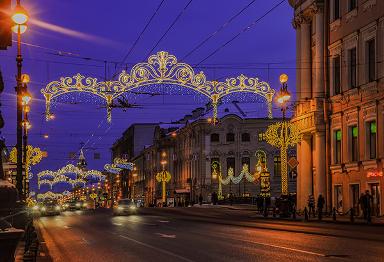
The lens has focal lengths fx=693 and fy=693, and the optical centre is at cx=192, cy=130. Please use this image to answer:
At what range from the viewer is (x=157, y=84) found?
34.4 m

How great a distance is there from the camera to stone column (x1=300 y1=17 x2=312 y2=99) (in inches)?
1998

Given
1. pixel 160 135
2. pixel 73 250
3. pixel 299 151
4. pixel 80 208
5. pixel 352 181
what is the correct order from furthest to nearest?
pixel 160 135, pixel 80 208, pixel 299 151, pixel 352 181, pixel 73 250

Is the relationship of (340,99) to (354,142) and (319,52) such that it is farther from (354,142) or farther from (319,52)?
(319,52)

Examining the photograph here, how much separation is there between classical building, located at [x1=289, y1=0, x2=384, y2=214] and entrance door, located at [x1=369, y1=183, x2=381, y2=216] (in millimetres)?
59

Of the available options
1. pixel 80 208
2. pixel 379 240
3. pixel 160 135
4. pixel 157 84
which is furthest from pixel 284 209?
pixel 160 135

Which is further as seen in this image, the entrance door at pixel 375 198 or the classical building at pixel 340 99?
the classical building at pixel 340 99

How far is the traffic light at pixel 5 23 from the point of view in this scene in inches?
329

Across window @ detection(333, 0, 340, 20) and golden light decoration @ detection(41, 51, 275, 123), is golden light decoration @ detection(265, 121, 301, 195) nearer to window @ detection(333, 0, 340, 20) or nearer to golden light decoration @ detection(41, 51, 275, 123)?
window @ detection(333, 0, 340, 20)

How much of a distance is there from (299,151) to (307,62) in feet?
22.4

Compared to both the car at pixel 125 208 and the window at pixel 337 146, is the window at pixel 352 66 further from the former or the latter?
the car at pixel 125 208

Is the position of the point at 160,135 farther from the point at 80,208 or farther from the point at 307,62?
the point at 307,62

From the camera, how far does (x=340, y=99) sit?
4556 centimetres

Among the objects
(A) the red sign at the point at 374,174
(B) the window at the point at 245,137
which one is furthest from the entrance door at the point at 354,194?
(B) the window at the point at 245,137

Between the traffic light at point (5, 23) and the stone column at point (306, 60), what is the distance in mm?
42778
